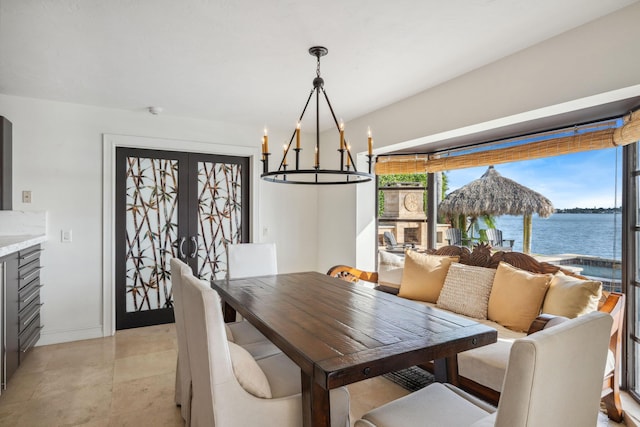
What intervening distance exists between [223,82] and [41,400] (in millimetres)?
2702

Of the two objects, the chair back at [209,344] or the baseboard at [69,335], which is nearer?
the chair back at [209,344]

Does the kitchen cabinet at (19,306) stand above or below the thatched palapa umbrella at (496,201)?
below

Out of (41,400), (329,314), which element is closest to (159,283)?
(41,400)

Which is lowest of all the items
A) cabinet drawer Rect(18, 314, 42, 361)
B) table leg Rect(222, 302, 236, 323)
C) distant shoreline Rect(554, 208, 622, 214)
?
cabinet drawer Rect(18, 314, 42, 361)

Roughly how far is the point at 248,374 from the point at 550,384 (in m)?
1.10

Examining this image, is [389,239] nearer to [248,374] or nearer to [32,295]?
[248,374]

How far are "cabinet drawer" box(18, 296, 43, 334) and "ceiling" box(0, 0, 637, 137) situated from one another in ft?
6.20

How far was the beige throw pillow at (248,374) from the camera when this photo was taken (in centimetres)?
150

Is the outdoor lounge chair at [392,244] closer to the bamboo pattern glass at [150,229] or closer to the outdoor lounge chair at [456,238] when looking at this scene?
the outdoor lounge chair at [456,238]

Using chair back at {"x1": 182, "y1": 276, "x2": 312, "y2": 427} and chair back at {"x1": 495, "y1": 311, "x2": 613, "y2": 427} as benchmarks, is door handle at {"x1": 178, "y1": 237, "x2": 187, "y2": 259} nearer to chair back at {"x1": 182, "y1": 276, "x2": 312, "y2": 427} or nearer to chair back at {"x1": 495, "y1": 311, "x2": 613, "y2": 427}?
chair back at {"x1": 182, "y1": 276, "x2": 312, "y2": 427}

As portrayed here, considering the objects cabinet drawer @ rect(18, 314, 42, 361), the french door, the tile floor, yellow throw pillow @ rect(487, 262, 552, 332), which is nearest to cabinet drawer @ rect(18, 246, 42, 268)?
cabinet drawer @ rect(18, 314, 42, 361)

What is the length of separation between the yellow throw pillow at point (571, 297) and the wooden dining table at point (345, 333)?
0.83 metres

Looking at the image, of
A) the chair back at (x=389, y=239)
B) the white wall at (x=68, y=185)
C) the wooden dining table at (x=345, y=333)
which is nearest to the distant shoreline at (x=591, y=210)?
the chair back at (x=389, y=239)

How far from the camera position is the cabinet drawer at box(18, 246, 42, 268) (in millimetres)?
2848
